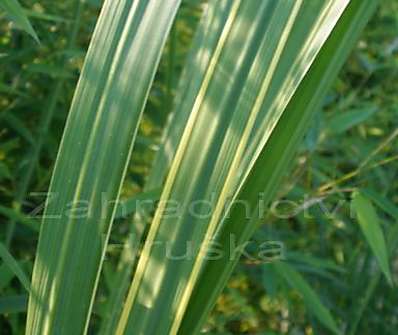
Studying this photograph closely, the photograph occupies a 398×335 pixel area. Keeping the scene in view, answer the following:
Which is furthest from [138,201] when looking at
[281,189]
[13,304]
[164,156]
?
[281,189]

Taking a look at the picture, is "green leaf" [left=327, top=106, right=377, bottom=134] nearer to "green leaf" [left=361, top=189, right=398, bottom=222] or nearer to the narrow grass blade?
"green leaf" [left=361, top=189, right=398, bottom=222]

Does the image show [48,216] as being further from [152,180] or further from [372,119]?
[372,119]

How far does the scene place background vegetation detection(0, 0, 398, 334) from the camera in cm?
135

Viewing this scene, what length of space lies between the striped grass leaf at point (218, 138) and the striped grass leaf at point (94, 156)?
5 cm

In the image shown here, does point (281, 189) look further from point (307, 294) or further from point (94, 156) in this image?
point (94, 156)

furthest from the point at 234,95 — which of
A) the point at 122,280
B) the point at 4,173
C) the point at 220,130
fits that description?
the point at 4,173

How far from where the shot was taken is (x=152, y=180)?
1.10m

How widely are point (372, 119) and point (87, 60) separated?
121 cm

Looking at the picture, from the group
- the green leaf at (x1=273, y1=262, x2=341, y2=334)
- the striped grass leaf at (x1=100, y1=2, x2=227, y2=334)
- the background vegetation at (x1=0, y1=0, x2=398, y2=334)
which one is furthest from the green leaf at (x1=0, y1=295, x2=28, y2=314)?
the green leaf at (x1=273, y1=262, x2=341, y2=334)

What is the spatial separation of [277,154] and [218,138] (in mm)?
55

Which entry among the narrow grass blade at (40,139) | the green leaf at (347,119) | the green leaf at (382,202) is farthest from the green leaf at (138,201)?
the green leaf at (347,119)

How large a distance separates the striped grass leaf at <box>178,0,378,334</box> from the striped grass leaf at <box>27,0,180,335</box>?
10 cm

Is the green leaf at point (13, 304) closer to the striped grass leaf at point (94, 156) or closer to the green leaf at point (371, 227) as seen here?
the striped grass leaf at point (94, 156)

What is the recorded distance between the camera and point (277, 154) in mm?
780
